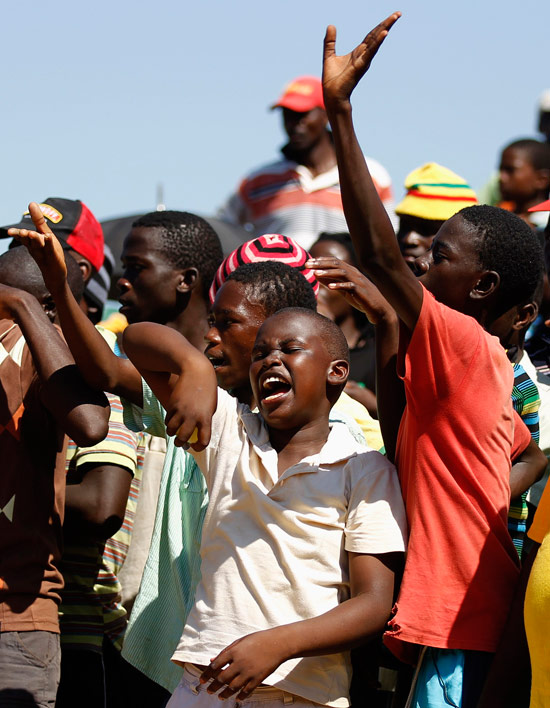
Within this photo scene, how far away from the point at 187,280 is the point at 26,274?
798 mm

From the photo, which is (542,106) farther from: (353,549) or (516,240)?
(353,549)

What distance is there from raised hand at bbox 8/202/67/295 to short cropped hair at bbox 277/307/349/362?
0.67 metres

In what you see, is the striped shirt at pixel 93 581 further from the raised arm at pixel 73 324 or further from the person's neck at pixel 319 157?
the person's neck at pixel 319 157

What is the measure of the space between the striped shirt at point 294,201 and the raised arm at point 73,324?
3.76 m

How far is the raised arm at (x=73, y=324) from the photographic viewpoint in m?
3.15

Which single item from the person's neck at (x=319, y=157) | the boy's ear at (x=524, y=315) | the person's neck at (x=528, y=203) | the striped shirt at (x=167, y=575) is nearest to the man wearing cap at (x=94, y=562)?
the striped shirt at (x=167, y=575)

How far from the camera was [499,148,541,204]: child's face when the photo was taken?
727cm

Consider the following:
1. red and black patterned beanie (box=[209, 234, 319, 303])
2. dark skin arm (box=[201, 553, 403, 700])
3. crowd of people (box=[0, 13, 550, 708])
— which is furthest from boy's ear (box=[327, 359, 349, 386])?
red and black patterned beanie (box=[209, 234, 319, 303])

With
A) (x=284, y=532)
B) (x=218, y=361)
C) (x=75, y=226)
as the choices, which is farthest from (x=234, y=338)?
(x=75, y=226)

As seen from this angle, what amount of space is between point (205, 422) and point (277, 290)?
1039 mm

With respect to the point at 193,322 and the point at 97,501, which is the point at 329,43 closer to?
the point at 97,501

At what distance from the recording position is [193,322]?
467 centimetres

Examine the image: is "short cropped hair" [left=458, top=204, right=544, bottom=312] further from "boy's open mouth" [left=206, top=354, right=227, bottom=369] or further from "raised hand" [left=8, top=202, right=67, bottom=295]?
"raised hand" [left=8, top=202, right=67, bottom=295]

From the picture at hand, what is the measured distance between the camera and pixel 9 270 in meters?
4.22
